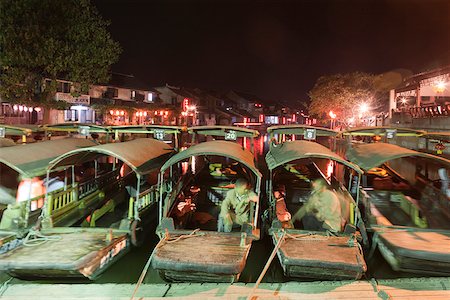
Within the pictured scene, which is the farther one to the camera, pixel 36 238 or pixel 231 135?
pixel 231 135

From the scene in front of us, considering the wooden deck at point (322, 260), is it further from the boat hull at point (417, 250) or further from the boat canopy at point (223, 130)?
the boat canopy at point (223, 130)

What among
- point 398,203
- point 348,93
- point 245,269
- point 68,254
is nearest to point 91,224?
point 68,254

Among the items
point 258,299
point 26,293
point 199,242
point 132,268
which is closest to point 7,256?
point 26,293

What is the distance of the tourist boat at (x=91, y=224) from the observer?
5547 mm

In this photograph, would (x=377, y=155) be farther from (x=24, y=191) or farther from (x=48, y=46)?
(x=48, y=46)

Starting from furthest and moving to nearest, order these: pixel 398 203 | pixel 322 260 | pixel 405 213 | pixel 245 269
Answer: pixel 398 203
pixel 405 213
pixel 245 269
pixel 322 260

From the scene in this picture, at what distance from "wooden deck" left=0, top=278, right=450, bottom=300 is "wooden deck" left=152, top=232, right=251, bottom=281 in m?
0.27

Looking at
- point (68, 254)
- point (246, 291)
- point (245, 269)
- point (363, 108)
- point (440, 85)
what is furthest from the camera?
point (363, 108)

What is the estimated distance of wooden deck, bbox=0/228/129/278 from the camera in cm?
542

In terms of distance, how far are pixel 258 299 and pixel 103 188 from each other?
702 cm

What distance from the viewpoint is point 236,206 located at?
7.63 metres

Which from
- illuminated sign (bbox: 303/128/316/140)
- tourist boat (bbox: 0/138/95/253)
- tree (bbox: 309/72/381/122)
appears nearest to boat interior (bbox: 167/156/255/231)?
illuminated sign (bbox: 303/128/316/140)

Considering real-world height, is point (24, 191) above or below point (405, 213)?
above

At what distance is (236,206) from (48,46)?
16.8 metres
